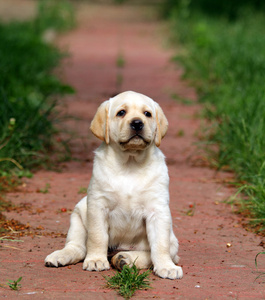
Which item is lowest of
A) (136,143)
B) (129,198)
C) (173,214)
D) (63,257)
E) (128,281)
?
(173,214)

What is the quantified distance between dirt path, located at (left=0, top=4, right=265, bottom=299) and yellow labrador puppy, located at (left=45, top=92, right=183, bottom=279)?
135 mm

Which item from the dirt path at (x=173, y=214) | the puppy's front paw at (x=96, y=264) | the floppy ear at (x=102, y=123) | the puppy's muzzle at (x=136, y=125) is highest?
the puppy's muzzle at (x=136, y=125)

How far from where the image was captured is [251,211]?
18.1 ft

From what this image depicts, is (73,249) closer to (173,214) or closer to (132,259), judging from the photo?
(132,259)

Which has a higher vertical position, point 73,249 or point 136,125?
point 136,125

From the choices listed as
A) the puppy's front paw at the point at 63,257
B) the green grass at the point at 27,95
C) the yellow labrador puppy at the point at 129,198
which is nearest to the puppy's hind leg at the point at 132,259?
the yellow labrador puppy at the point at 129,198

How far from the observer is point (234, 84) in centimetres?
908

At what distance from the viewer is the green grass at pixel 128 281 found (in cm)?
373

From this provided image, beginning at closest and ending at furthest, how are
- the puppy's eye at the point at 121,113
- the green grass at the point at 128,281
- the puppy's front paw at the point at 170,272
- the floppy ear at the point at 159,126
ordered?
the green grass at the point at 128,281, the puppy's front paw at the point at 170,272, the puppy's eye at the point at 121,113, the floppy ear at the point at 159,126

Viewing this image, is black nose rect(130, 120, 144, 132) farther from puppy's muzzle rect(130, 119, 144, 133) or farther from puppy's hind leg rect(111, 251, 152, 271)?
puppy's hind leg rect(111, 251, 152, 271)

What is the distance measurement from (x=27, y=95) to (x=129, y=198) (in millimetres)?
4772

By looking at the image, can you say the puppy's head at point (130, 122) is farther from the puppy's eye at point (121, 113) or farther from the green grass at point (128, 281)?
the green grass at point (128, 281)

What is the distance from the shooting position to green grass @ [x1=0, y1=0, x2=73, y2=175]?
6531 mm

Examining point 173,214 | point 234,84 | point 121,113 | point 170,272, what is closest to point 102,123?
point 121,113
